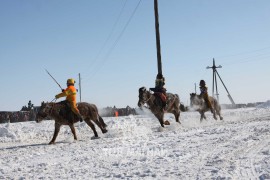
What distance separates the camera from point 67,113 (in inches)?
476

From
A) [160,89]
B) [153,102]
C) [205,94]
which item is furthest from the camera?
[205,94]

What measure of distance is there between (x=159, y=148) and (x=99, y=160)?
4.88 feet

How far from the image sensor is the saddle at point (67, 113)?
12023 millimetres

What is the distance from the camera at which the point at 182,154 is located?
6273 mm

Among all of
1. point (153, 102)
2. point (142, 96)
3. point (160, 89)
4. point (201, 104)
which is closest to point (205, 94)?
point (201, 104)

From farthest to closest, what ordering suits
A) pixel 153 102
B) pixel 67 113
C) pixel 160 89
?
pixel 160 89, pixel 153 102, pixel 67 113

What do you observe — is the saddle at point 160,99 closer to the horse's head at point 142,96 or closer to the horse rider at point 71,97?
the horse's head at point 142,96

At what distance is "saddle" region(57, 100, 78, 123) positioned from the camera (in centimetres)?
1202

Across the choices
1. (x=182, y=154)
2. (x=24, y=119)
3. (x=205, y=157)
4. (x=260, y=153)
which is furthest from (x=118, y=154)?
(x=24, y=119)

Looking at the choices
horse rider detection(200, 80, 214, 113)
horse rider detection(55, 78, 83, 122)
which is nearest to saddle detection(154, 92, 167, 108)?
horse rider detection(55, 78, 83, 122)

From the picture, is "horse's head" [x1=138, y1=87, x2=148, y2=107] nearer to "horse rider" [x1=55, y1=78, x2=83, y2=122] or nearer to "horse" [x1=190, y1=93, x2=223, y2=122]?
"horse rider" [x1=55, y1=78, x2=83, y2=122]

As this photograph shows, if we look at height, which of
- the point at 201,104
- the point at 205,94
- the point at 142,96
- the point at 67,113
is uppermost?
the point at 205,94

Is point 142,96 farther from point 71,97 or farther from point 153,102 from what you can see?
point 71,97

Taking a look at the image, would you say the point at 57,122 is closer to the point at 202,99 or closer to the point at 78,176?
the point at 78,176
